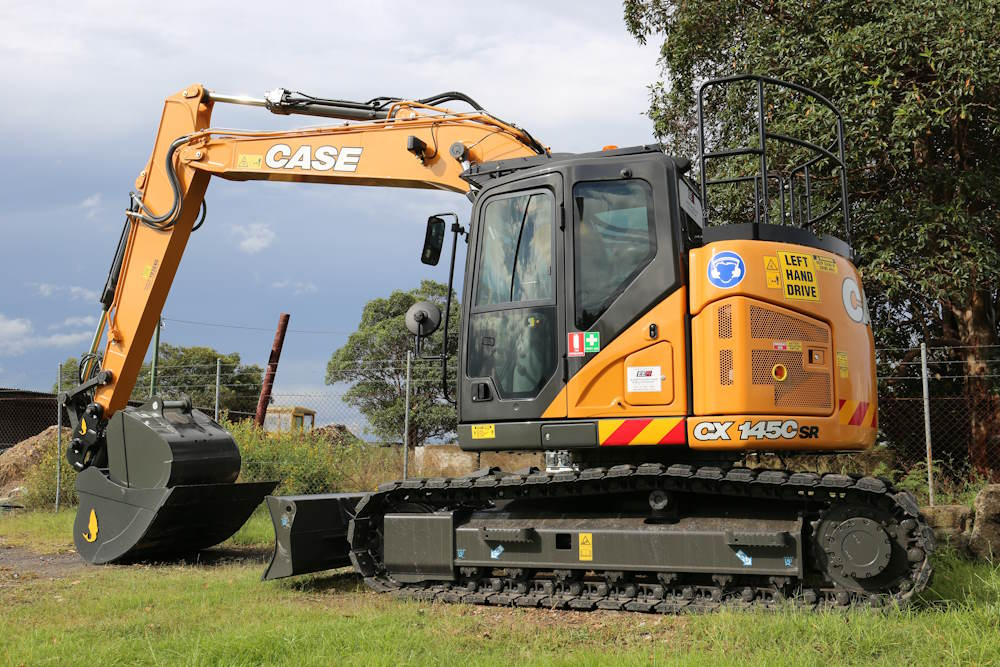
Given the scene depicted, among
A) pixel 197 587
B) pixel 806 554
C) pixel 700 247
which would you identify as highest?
pixel 700 247

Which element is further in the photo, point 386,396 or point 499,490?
point 386,396

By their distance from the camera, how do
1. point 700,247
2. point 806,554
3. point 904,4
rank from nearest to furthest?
point 806,554
point 700,247
point 904,4

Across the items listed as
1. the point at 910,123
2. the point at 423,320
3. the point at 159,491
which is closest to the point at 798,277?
the point at 423,320

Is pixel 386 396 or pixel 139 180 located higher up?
pixel 139 180

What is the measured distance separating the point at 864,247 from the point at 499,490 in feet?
27.2

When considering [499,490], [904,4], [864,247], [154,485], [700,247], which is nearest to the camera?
[700,247]

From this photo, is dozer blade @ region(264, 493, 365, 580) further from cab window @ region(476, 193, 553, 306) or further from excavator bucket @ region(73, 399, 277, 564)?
cab window @ region(476, 193, 553, 306)

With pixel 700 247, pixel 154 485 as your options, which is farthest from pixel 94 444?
pixel 700 247

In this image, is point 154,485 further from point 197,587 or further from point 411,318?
point 411,318

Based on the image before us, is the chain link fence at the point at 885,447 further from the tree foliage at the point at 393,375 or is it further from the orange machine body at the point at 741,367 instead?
the orange machine body at the point at 741,367

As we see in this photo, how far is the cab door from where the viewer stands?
602cm

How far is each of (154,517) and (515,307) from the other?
13.7ft

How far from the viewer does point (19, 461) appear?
17.2 metres

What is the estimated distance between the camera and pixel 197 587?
6.73m
